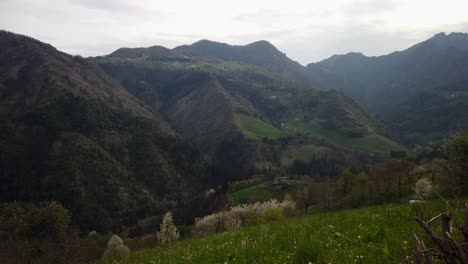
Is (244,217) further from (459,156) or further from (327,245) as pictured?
(327,245)

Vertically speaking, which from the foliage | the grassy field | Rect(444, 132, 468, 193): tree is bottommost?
the foliage

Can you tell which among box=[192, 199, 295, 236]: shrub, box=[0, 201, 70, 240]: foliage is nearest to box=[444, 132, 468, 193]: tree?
box=[192, 199, 295, 236]: shrub

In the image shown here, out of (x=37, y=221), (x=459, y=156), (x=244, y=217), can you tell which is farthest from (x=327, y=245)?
(x=37, y=221)

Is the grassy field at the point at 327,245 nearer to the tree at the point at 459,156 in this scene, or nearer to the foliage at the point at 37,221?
the tree at the point at 459,156

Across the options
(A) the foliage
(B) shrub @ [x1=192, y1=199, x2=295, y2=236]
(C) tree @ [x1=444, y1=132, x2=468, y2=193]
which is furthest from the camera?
(A) the foliage

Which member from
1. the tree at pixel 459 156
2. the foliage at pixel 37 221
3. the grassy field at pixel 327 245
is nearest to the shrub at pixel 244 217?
the tree at pixel 459 156

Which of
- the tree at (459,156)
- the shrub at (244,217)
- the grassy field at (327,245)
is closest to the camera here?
the grassy field at (327,245)

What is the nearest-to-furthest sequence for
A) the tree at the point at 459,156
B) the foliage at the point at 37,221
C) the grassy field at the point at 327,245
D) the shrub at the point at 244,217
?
the grassy field at the point at 327,245 → the tree at the point at 459,156 → the shrub at the point at 244,217 → the foliage at the point at 37,221

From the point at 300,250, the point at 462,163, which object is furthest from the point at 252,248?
the point at 462,163

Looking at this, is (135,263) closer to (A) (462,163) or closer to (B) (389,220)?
(B) (389,220)

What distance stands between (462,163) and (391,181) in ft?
274

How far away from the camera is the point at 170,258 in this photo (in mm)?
11898

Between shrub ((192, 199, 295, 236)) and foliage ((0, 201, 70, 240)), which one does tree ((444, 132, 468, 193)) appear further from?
foliage ((0, 201, 70, 240))

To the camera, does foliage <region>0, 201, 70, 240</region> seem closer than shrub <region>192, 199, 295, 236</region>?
No
